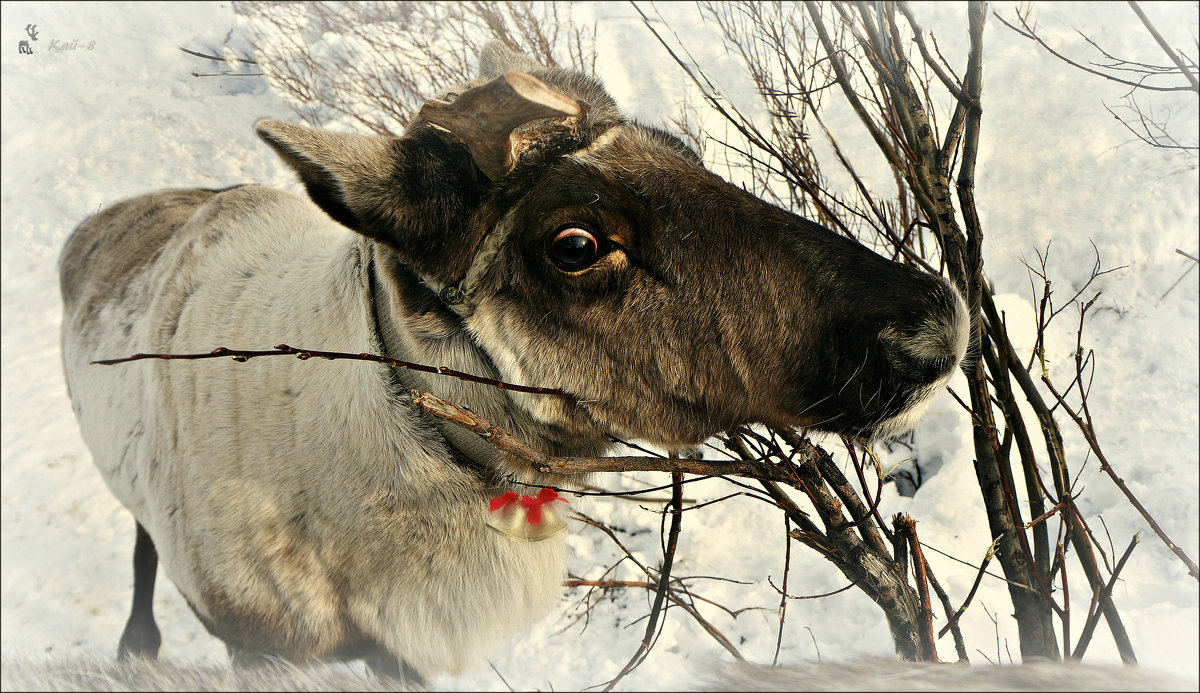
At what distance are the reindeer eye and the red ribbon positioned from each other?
0.69 m

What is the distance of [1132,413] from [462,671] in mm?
2794

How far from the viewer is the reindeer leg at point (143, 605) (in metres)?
3.55

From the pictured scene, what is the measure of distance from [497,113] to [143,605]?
4118mm

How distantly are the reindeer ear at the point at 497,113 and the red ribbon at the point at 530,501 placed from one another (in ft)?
3.04

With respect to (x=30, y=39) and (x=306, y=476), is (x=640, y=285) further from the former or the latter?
(x=30, y=39)

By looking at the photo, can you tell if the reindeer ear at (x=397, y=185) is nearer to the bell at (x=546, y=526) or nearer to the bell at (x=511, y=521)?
the bell at (x=511, y=521)

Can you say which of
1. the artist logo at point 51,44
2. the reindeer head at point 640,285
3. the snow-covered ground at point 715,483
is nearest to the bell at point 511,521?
the reindeer head at point 640,285

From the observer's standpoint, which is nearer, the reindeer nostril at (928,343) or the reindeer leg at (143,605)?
the reindeer nostril at (928,343)

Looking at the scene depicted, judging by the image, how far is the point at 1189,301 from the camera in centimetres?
243

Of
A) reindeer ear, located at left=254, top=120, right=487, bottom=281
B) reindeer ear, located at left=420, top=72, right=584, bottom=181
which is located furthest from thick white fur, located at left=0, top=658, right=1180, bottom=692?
reindeer ear, located at left=420, top=72, right=584, bottom=181

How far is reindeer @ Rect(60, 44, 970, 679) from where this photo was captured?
1388 millimetres

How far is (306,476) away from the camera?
1862 millimetres

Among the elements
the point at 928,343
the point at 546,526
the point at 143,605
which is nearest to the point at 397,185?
the point at 546,526

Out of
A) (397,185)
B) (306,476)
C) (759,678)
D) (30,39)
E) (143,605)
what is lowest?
(143,605)
